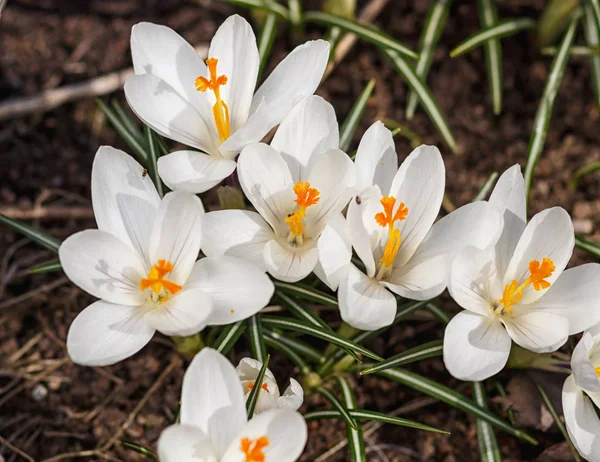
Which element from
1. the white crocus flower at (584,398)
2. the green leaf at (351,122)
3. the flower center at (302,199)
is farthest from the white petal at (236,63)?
the white crocus flower at (584,398)

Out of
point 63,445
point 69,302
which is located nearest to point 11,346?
point 69,302

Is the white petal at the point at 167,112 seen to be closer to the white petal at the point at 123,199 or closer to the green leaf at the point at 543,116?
the white petal at the point at 123,199

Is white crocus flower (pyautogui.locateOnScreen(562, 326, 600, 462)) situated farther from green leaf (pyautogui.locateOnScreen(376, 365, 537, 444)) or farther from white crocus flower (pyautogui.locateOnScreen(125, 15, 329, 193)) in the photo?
white crocus flower (pyautogui.locateOnScreen(125, 15, 329, 193))

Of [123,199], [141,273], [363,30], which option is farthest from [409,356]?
[363,30]

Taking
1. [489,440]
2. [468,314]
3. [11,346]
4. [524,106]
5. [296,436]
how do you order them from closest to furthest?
1. [296,436]
2. [468,314]
3. [489,440]
4. [11,346]
5. [524,106]


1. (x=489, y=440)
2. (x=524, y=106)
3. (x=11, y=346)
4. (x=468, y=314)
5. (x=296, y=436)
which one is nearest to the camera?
(x=296, y=436)

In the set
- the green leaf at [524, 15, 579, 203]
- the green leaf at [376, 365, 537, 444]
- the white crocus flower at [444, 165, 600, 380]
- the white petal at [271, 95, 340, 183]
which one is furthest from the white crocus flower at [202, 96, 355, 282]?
the green leaf at [524, 15, 579, 203]

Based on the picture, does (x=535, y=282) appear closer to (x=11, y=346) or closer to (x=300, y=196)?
(x=300, y=196)
